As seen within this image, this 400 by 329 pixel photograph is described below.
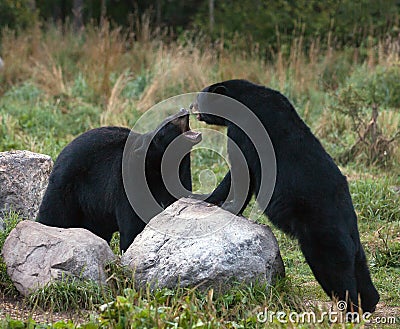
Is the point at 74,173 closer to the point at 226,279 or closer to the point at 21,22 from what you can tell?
the point at 226,279

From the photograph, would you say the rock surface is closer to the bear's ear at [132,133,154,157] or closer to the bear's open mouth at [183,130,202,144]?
the bear's ear at [132,133,154,157]

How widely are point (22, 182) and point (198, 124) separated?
450 cm

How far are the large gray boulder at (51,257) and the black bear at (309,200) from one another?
1056mm

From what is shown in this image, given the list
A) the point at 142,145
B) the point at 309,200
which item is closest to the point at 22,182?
the point at 142,145

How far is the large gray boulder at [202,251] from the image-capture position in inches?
188

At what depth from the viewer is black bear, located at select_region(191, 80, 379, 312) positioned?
471 centimetres

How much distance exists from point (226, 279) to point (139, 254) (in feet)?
2.13

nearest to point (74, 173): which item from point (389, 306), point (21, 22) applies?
point (389, 306)

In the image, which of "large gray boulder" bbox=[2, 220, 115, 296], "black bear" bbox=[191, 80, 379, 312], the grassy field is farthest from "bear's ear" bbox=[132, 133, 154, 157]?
the grassy field

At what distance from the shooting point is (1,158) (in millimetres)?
6500

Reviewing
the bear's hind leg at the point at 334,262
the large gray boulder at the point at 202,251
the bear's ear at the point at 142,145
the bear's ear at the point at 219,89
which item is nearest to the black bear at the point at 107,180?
the bear's ear at the point at 142,145

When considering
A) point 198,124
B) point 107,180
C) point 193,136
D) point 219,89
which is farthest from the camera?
point 198,124

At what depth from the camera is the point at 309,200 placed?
4805 mm

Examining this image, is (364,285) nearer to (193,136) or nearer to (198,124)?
(193,136)
